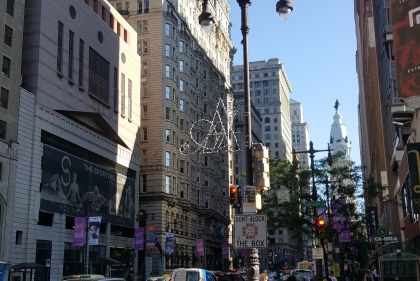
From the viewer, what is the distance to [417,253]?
30.9 meters

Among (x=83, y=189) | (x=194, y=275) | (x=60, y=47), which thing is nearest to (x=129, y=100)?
(x=60, y=47)

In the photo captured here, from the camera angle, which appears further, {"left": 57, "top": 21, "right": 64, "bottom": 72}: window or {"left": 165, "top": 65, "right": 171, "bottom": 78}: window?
{"left": 165, "top": 65, "right": 171, "bottom": 78}: window

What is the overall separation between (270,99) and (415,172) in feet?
543

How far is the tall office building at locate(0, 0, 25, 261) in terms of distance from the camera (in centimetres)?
4772

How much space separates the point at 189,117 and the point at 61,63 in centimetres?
3678

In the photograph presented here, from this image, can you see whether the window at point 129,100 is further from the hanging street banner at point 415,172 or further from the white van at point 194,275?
the hanging street banner at point 415,172

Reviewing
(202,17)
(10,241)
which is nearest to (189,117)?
(10,241)

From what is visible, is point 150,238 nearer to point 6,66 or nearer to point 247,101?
point 6,66

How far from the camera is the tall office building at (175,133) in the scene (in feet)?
267

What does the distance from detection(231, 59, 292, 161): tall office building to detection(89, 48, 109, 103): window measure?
116 m

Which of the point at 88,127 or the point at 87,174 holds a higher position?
the point at 88,127

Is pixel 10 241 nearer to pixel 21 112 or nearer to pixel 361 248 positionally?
pixel 21 112

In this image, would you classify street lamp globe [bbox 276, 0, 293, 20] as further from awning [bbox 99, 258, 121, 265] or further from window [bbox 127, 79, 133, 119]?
window [bbox 127, 79, 133, 119]

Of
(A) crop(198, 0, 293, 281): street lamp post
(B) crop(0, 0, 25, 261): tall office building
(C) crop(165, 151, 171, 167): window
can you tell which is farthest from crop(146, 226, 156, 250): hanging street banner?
(A) crop(198, 0, 293, 281): street lamp post
